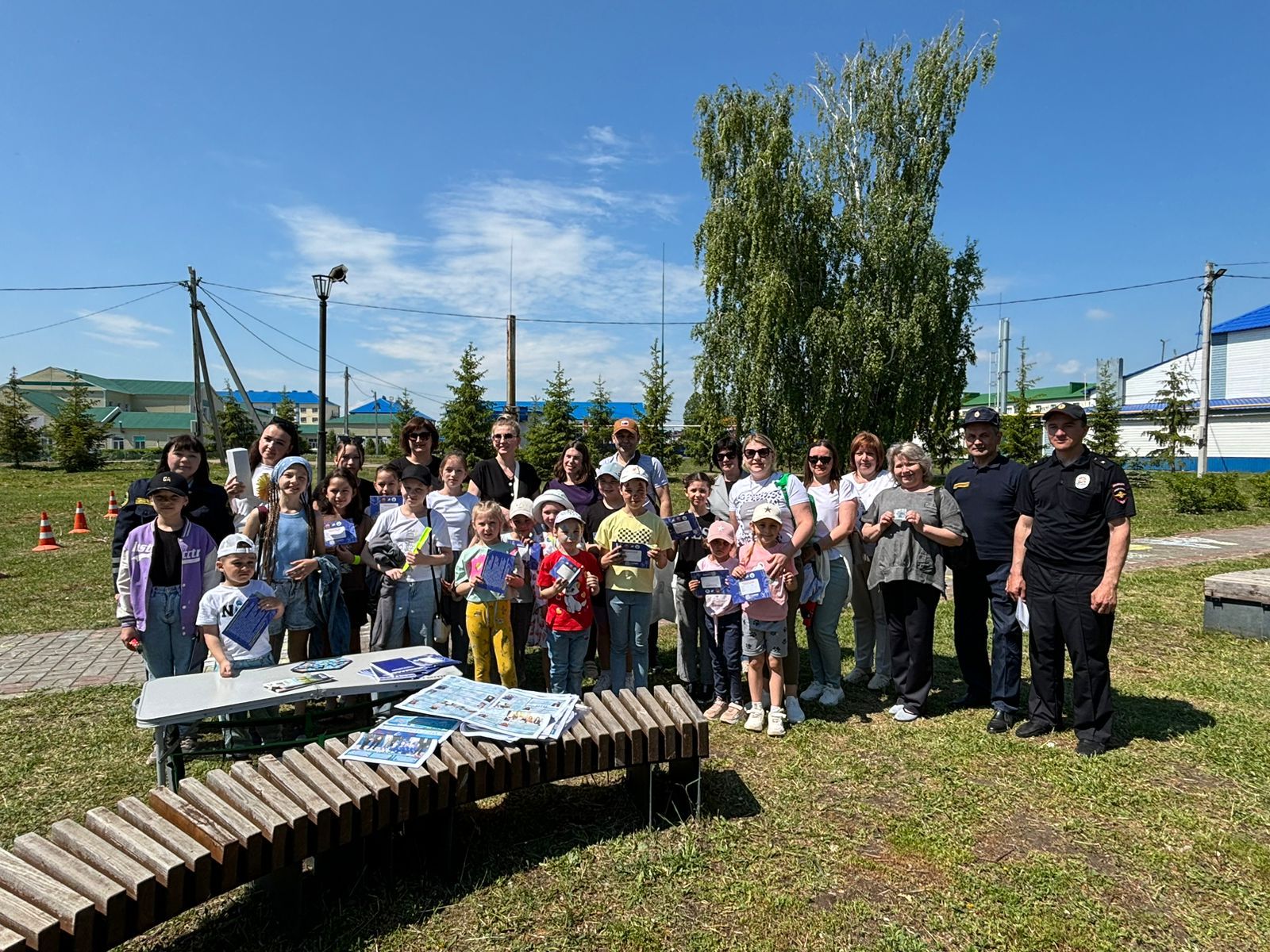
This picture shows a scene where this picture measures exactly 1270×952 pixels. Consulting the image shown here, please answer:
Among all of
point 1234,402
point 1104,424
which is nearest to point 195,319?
point 1104,424

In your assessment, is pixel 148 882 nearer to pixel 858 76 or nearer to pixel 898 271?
pixel 898 271

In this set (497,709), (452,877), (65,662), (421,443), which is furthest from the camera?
(65,662)

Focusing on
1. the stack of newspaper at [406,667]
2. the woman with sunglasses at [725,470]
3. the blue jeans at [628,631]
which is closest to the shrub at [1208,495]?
the woman with sunglasses at [725,470]

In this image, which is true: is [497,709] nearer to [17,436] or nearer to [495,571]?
[495,571]

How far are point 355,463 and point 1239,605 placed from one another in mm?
7906

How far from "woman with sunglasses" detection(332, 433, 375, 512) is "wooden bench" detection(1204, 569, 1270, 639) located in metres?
7.65

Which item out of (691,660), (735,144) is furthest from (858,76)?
(691,660)

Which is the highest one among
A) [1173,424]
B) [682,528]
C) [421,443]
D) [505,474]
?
[1173,424]

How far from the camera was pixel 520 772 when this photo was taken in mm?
3289

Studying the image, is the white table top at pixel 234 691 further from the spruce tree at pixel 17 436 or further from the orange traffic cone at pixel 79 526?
the spruce tree at pixel 17 436

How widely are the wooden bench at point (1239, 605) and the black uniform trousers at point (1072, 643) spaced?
3737 mm

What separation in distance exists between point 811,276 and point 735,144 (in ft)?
14.4

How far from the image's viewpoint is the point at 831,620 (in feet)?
17.5

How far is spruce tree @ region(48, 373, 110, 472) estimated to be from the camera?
116ft
